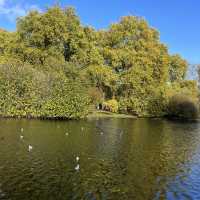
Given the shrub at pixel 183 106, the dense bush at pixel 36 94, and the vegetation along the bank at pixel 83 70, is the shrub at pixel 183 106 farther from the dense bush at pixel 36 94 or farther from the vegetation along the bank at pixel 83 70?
the dense bush at pixel 36 94

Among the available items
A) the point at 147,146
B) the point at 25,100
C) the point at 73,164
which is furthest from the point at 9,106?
the point at 73,164

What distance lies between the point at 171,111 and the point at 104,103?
17937 mm

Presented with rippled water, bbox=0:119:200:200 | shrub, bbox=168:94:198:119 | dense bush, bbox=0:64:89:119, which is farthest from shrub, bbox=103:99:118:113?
rippled water, bbox=0:119:200:200

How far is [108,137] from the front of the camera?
4856 centimetres

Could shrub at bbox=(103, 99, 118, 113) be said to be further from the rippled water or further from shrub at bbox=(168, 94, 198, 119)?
the rippled water

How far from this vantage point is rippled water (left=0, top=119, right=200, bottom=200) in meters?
23.2

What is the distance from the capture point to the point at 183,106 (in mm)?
93062

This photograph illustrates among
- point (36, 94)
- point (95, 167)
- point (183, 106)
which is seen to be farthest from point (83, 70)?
point (95, 167)

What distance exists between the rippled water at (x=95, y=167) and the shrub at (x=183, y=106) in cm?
4455

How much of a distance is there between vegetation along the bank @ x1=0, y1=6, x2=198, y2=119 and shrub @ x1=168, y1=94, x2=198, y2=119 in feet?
0.85

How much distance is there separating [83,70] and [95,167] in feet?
174

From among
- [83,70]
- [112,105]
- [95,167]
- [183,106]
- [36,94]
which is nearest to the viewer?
[95,167]

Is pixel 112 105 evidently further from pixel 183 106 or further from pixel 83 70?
pixel 183 106

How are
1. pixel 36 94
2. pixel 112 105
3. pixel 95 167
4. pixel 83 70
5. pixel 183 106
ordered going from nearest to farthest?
pixel 95 167 < pixel 36 94 < pixel 83 70 < pixel 183 106 < pixel 112 105
